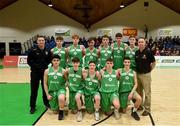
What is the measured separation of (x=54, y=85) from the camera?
6445 millimetres

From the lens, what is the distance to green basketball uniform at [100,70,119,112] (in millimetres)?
6332

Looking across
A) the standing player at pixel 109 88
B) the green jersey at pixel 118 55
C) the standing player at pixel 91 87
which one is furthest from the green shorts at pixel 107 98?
the green jersey at pixel 118 55

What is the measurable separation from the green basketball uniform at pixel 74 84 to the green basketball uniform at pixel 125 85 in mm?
852

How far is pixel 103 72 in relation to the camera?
6484 millimetres

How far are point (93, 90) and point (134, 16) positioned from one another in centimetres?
1532

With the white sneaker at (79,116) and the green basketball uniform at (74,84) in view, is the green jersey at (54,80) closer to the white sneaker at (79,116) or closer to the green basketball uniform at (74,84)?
the green basketball uniform at (74,84)

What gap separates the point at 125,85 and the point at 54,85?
1.47 meters

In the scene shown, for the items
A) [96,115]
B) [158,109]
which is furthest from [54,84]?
[158,109]

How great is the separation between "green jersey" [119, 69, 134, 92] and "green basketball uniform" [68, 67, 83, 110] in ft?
2.83

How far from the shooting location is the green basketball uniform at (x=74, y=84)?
253 inches

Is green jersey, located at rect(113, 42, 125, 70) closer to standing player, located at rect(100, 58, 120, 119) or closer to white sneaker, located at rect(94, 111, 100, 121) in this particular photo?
standing player, located at rect(100, 58, 120, 119)

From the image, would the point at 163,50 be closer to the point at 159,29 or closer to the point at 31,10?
the point at 159,29

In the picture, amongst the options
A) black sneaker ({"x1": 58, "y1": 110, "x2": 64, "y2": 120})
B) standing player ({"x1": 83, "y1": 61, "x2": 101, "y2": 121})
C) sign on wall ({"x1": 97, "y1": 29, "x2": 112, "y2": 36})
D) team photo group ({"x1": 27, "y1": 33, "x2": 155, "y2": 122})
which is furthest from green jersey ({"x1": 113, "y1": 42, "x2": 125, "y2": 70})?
sign on wall ({"x1": 97, "y1": 29, "x2": 112, "y2": 36})

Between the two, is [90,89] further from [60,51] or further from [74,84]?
[60,51]
